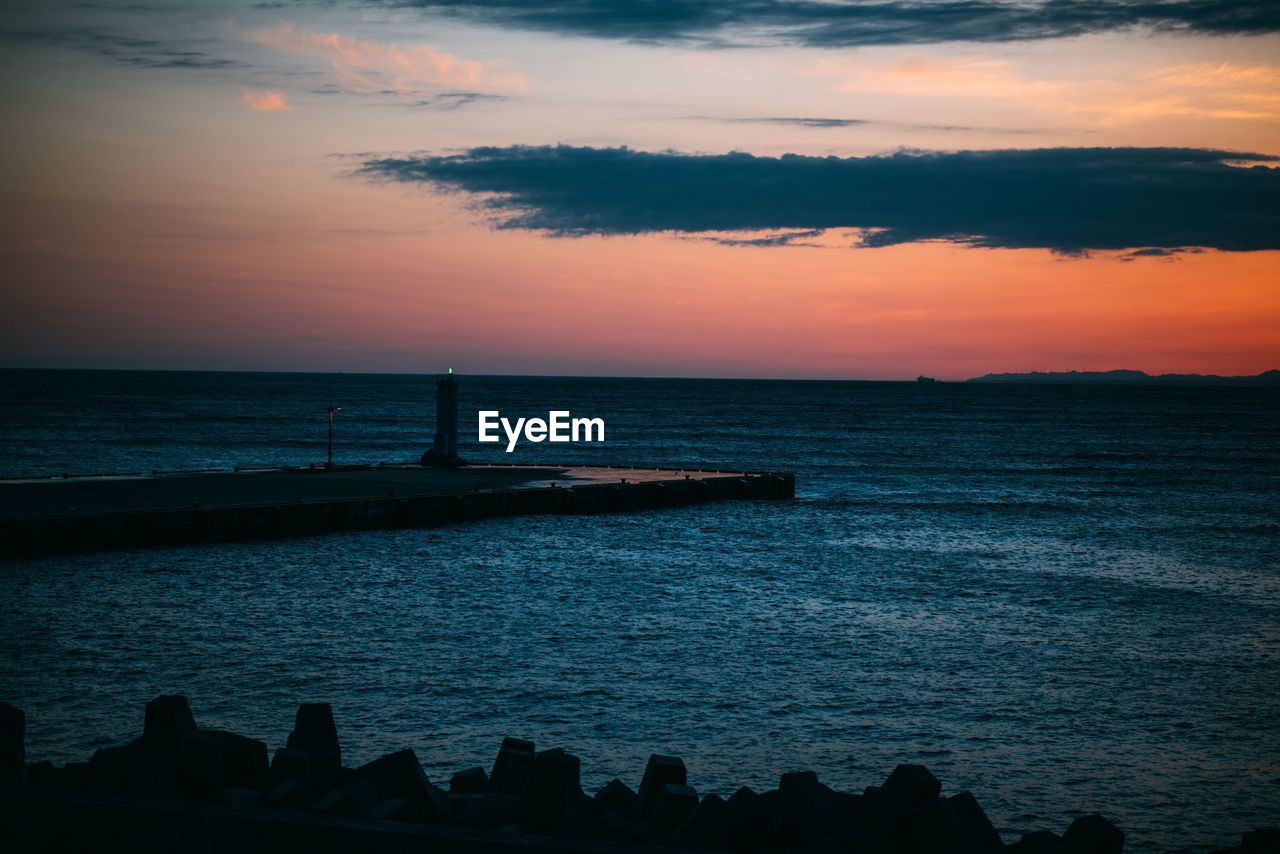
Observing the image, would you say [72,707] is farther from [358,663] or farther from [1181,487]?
[1181,487]

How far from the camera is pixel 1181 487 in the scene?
208 feet

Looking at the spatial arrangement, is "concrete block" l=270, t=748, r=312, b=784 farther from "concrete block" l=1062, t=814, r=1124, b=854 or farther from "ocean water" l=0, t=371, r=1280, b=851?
"concrete block" l=1062, t=814, r=1124, b=854

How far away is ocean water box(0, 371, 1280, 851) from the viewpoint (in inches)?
590

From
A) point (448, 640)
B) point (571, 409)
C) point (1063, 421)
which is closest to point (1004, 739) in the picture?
point (448, 640)

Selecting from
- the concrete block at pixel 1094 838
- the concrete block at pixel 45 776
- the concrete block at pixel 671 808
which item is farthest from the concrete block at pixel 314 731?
the concrete block at pixel 1094 838

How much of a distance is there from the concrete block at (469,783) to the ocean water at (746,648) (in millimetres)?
3018

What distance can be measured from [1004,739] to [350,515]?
2403 centimetres

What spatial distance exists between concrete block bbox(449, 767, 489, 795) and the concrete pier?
22.1 meters

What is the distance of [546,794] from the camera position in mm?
9266

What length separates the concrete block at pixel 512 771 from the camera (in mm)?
10148

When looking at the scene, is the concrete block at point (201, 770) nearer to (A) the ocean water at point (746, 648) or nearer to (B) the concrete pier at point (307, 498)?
(A) the ocean water at point (746, 648)

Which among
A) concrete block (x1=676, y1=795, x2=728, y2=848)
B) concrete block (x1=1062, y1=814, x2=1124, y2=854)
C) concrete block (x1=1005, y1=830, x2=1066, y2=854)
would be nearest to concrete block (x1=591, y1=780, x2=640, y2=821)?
concrete block (x1=676, y1=795, x2=728, y2=848)

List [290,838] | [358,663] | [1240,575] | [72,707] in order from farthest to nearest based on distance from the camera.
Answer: [1240,575] → [358,663] → [72,707] → [290,838]

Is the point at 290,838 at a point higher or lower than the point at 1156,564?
higher
